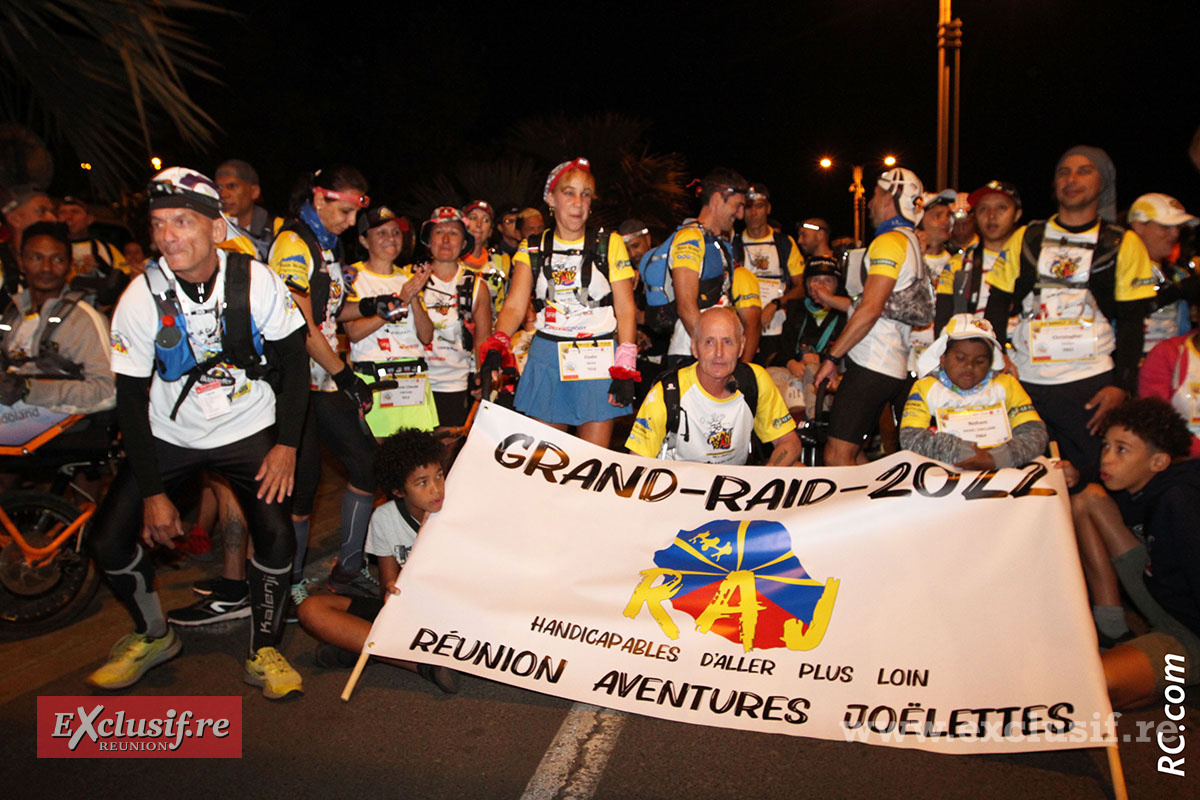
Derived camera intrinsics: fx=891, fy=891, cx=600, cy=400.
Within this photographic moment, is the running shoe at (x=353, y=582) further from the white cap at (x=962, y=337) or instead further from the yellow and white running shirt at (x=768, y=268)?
the yellow and white running shirt at (x=768, y=268)

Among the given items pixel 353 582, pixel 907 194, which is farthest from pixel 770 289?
pixel 353 582

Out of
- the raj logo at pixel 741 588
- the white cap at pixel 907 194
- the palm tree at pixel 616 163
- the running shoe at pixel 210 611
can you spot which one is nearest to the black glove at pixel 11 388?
the running shoe at pixel 210 611

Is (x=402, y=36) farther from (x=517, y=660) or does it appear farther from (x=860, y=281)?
(x=517, y=660)

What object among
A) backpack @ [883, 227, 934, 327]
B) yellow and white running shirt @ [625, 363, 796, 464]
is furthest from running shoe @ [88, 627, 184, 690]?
backpack @ [883, 227, 934, 327]

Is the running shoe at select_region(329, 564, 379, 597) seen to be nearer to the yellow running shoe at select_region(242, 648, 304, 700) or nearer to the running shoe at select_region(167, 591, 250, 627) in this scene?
the running shoe at select_region(167, 591, 250, 627)

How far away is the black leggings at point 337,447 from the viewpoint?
5141mm

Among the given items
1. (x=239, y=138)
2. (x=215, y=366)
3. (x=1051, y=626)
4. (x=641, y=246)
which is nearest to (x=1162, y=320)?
(x=1051, y=626)

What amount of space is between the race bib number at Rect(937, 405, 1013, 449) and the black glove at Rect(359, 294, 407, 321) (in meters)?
3.47

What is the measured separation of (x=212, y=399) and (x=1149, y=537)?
4227 millimetres

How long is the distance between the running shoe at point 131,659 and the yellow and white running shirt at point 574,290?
2.69m

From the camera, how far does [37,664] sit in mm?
4527

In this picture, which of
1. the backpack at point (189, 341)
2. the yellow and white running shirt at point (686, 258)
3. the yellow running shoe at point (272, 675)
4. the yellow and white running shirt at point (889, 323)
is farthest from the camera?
the yellow and white running shirt at point (686, 258)

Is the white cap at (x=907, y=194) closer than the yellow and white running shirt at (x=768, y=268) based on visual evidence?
Yes

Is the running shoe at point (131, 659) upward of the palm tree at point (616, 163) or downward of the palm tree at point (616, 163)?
downward
